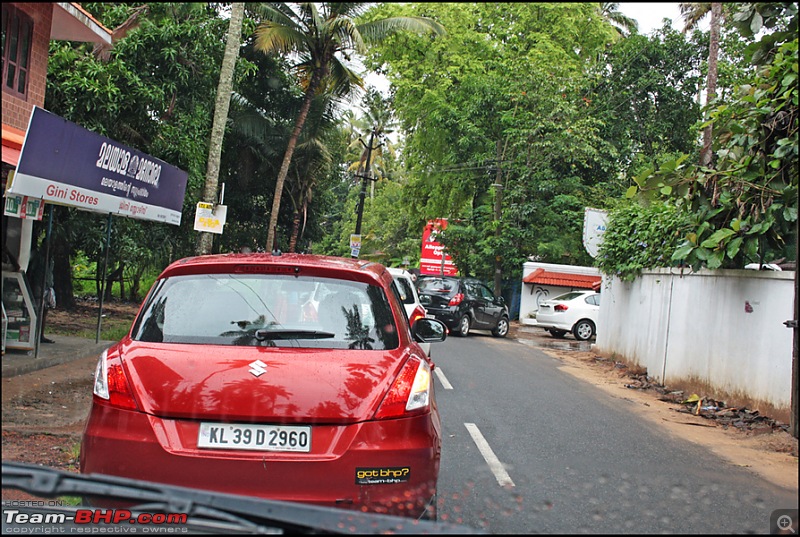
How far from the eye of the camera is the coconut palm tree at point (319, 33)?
69.1ft

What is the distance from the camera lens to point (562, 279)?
3142 cm

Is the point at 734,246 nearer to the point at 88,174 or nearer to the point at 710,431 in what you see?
the point at 710,431

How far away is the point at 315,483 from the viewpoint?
3.46 meters

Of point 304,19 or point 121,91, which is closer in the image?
point 121,91

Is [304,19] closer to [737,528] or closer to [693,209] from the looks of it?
[693,209]

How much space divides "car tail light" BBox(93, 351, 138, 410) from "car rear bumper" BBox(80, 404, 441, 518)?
0.14 ft

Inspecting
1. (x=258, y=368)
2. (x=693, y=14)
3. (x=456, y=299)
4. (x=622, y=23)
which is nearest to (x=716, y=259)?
(x=258, y=368)

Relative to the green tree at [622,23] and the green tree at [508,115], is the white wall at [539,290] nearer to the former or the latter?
the green tree at [508,115]

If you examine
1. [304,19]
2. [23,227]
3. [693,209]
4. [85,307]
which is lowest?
[85,307]

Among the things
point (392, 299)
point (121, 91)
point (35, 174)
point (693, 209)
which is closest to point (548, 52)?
point (121, 91)

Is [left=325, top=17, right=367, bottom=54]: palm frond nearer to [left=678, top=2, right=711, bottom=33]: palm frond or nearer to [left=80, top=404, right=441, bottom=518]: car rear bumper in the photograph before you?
[left=678, top=2, right=711, bottom=33]: palm frond

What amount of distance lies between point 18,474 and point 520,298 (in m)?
32.3

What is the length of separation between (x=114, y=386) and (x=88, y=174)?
673 centimetres

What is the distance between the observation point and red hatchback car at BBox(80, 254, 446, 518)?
3465 millimetres
